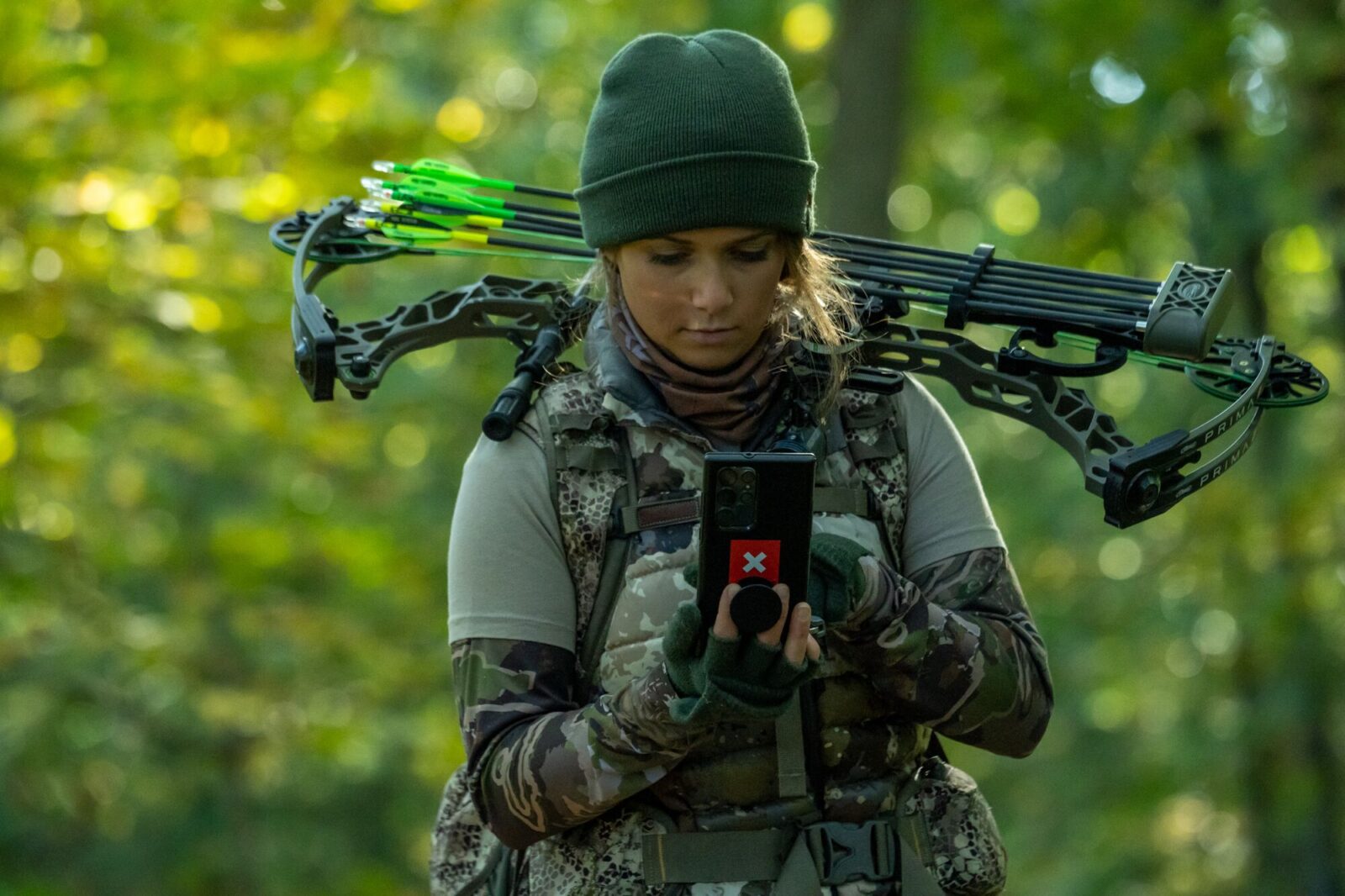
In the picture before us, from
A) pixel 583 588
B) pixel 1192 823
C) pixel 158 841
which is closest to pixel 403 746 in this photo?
pixel 158 841

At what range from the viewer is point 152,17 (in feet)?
22.2

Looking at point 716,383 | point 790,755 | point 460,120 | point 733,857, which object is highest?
point 460,120

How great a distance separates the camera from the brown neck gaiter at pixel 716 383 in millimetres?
2914

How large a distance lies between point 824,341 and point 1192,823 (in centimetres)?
1053

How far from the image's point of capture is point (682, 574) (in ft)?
8.94

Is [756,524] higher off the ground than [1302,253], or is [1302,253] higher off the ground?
[1302,253]

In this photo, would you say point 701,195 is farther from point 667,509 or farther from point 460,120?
point 460,120

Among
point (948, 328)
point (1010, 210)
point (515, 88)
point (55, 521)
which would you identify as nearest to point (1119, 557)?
point (1010, 210)

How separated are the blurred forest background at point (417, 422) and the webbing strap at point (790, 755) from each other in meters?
3.27

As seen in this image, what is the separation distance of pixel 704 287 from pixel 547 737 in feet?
2.52

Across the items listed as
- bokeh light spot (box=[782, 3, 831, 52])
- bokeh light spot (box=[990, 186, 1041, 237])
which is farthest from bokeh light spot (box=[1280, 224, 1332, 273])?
bokeh light spot (box=[782, 3, 831, 52])

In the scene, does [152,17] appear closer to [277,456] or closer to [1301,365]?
[277,456]

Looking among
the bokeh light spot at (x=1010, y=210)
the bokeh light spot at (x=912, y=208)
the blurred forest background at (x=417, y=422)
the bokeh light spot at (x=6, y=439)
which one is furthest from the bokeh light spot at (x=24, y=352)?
the bokeh light spot at (x=1010, y=210)

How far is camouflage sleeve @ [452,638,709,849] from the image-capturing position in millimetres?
2633
